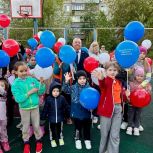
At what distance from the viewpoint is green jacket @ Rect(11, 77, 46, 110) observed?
3.86 metres

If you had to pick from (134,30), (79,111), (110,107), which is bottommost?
(79,111)

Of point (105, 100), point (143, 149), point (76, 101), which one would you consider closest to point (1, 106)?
point (76, 101)

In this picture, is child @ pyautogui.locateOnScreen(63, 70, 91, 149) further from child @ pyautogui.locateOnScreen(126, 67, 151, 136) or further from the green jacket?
child @ pyautogui.locateOnScreen(126, 67, 151, 136)

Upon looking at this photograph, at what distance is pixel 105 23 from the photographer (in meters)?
20.3

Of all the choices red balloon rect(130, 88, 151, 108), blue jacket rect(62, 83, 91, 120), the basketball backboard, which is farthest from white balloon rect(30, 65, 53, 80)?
the basketball backboard

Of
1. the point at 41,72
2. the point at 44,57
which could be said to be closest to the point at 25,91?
the point at 41,72

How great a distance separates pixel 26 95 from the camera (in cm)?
387

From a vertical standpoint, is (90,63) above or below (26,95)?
above

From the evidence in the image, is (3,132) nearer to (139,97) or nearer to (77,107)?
(77,107)

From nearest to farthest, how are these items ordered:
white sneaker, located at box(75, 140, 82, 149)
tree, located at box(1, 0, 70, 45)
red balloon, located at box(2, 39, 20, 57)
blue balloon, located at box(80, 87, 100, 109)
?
1. blue balloon, located at box(80, 87, 100, 109)
2. white sneaker, located at box(75, 140, 82, 149)
3. red balloon, located at box(2, 39, 20, 57)
4. tree, located at box(1, 0, 70, 45)

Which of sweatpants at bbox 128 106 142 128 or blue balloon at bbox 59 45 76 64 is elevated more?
blue balloon at bbox 59 45 76 64

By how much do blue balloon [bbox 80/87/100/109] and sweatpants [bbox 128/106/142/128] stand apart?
1117mm

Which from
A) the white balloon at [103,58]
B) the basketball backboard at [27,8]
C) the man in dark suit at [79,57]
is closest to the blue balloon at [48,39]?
the man in dark suit at [79,57]

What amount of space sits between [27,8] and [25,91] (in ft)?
23.4
